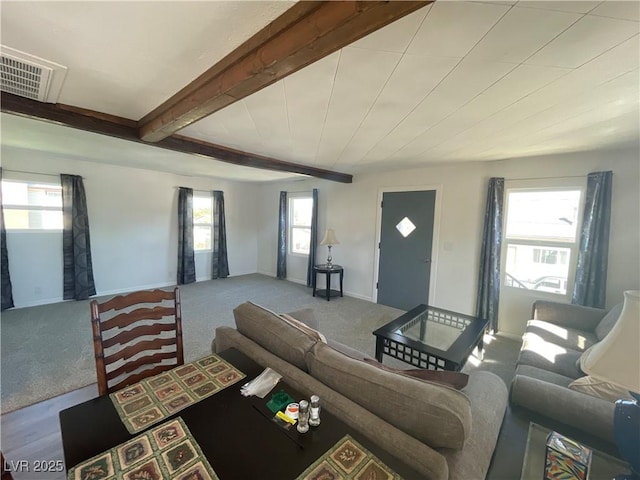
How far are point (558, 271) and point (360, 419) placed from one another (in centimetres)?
339

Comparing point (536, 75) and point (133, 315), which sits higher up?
point (536, 75)

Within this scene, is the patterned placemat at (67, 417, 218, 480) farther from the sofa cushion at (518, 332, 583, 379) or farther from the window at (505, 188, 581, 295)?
the window at (505, 188, 581, 295)

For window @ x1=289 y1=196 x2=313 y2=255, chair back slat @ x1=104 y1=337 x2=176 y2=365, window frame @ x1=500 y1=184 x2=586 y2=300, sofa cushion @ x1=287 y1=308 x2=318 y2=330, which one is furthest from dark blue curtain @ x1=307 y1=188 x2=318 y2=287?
chair back slat @ x1=104 y1=337 x2=176 y2=365

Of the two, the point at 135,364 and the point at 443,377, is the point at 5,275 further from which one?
the point at 443,377

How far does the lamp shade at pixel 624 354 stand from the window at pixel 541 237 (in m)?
2.82

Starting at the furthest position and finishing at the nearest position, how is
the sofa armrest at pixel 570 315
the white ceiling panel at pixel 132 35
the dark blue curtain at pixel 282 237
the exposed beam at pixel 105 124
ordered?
the dark blue curtain at pixel 282 237 → the sofa armrest at pixel 570 315 → the exposed beam at pixel 105 124 → the white ceiling panel at pixel 132 35

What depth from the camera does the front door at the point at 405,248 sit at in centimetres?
395

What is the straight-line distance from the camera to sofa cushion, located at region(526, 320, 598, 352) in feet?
7.16

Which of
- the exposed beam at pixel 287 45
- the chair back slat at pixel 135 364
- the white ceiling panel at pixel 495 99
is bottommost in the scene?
the chair back slat at pixel 135 364

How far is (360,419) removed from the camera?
101cm

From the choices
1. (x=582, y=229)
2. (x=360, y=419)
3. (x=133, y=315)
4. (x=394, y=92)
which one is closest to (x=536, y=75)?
(x=394, y=92)

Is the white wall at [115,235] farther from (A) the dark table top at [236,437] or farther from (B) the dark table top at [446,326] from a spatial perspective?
(B) the dark table top at [446,326]

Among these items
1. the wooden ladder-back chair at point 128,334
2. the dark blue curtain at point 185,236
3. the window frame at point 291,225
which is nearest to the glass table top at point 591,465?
the wooden ladder-back chair at point 128,334

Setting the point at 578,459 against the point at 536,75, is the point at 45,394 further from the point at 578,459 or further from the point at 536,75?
the point at 536,75
